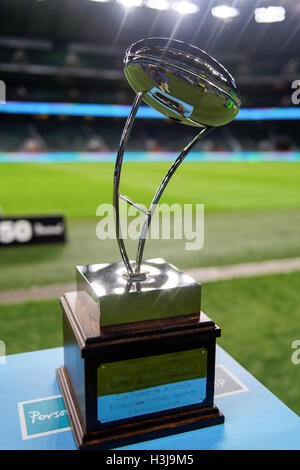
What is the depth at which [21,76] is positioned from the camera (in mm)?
19172

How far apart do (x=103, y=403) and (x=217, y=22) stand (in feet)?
52.2

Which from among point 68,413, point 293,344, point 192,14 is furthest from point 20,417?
point 192,14

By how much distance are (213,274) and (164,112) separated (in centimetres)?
223

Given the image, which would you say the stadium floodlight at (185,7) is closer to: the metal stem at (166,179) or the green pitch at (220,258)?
the green pitch at (220,258)

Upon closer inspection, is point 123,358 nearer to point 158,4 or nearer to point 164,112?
point 164,112

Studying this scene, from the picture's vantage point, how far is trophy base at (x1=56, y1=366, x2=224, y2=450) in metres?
1.05

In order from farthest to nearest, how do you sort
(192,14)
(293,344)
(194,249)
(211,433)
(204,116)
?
(192,14) < (194,249) < (293,344) < (211,433) < (204,116)

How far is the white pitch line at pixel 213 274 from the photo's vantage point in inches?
107

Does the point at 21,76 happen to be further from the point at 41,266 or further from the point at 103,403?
the point at 103,403

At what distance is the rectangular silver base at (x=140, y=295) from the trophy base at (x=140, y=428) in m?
0.29

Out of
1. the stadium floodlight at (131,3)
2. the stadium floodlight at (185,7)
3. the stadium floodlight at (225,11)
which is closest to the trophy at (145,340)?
the stadium floodlight at (225,11)

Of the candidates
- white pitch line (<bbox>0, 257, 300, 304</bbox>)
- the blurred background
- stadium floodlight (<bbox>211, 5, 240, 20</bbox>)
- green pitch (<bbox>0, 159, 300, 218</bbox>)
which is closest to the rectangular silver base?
the blurred background

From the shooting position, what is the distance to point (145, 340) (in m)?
1.03

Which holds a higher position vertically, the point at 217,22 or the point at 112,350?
the point at 217,22
